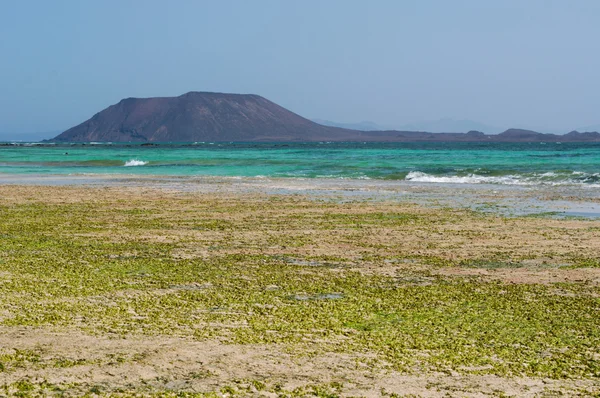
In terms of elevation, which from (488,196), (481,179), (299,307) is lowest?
(481,179)

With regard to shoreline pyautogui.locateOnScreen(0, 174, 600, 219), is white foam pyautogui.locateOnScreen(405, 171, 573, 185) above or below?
below

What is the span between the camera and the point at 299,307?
10758 millimetres

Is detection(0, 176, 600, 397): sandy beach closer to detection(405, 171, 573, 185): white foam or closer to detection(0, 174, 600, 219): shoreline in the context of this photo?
detection(0, 174, 600, 219): shoreline

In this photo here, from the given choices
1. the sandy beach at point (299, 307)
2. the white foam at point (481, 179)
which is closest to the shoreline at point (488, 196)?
the white foam at point (481, 179)

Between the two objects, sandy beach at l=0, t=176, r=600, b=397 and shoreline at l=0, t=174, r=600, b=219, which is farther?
shoreline at l=0, t=174, r=600, b=219

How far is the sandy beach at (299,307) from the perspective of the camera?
25.2 feet

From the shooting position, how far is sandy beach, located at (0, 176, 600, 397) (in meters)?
7.68

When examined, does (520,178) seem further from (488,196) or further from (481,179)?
(488,196)

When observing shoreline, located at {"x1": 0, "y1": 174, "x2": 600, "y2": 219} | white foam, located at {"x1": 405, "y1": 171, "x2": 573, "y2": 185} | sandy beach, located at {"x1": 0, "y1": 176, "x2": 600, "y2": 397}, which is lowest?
white foam, located at {"x1": 405, "y1": 171, "x2": 573, "y2": 185}

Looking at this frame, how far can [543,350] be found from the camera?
28.6ft

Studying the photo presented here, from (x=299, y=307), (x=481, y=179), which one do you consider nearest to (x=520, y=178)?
(x=481, y=179)

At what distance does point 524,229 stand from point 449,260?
5956mm

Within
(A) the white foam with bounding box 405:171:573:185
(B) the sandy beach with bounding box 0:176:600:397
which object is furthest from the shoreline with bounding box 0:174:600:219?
(B) the sandy beach with bounding box 0:176:600:397

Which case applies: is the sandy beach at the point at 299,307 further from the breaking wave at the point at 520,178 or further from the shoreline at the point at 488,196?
the breaking wave at the point at 520,178
